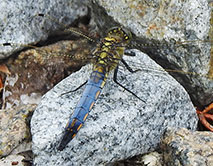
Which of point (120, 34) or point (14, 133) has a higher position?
point (120, 34)

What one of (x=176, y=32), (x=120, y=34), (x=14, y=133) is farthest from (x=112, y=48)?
(x=14, y=133)

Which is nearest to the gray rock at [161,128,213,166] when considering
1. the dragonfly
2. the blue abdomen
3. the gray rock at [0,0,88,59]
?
the dragonfly

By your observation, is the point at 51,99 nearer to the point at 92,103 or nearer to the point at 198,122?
the point at 92,103

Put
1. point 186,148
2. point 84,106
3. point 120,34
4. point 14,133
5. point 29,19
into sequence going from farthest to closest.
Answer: point 29,19, point 120,34, point 14,133, point 84,106, point 186,148

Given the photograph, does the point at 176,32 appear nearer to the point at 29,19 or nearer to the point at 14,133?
the point at 29,19

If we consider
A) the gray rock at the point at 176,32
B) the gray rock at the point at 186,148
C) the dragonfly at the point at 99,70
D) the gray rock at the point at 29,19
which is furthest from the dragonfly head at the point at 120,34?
the gray rock at the point at 186,148

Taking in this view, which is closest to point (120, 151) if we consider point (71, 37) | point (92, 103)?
point (92, 103)
